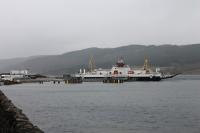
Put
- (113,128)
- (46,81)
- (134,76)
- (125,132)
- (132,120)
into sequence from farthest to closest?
(46,81), (134,76), (132,120), (113,128), (125,132)

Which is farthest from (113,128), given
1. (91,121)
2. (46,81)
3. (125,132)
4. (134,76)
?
(46,81)

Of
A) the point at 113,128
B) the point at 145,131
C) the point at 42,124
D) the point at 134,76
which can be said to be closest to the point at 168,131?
the point at 145,131

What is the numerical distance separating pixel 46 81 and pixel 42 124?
13402cm

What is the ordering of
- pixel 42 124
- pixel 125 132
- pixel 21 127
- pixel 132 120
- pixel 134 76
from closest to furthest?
pixel 21 127
pixel 125 132
pixel 42 124
pixel 132 120
pixel 134 76

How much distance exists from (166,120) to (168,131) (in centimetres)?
671

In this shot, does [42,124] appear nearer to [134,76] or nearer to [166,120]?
[166,120]

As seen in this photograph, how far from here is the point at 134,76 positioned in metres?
156

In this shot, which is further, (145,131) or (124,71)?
(124,71)

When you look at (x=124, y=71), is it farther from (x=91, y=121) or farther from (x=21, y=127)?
(x=21, y=127)

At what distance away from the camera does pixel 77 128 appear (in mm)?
34156

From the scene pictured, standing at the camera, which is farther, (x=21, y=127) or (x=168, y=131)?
(x=168, y=131)

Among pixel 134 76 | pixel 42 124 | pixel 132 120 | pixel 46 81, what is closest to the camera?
pixel 42 124

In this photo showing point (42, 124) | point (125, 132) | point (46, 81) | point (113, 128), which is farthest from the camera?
point (46, 81)

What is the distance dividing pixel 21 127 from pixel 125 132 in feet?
43.9
